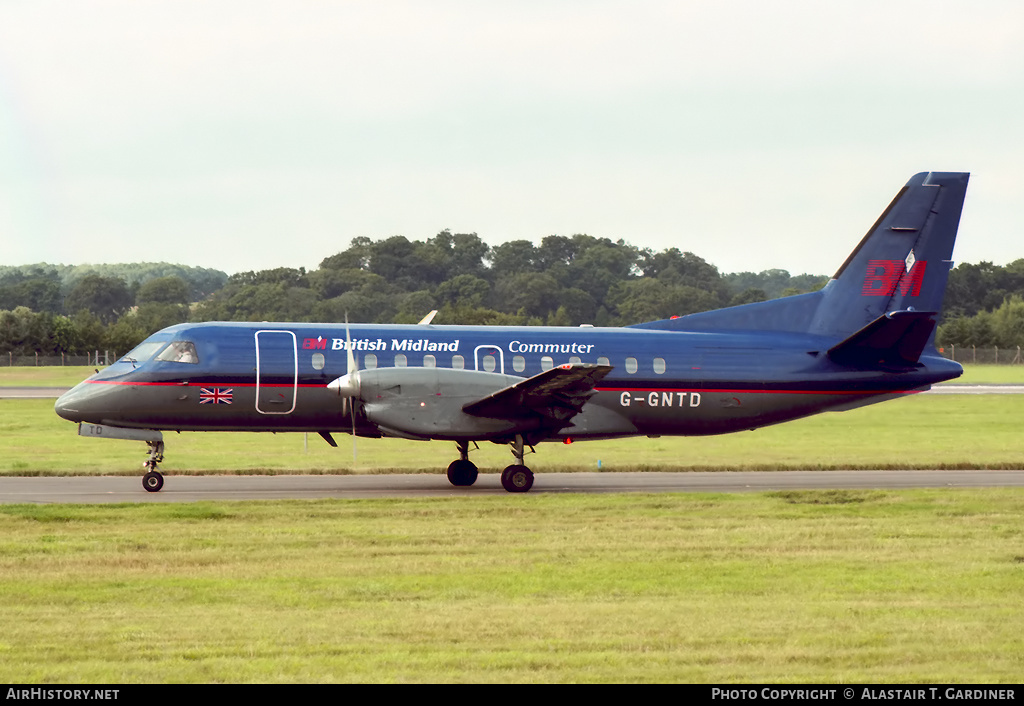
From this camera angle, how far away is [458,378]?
2247 centimetres

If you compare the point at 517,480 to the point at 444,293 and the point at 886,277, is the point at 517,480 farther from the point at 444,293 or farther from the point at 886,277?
the point at 444,293

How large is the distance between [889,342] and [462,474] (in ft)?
30.0

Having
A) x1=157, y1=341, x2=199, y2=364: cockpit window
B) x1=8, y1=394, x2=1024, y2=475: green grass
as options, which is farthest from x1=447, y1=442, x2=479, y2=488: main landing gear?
x1=157, y1=341, x2=199, y2=364: cockpit window

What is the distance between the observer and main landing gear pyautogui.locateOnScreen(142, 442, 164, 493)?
22189mm

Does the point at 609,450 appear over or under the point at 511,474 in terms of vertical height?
under

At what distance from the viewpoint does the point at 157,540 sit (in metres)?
16.3

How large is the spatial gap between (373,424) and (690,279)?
7636cm

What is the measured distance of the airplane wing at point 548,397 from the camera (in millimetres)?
21469

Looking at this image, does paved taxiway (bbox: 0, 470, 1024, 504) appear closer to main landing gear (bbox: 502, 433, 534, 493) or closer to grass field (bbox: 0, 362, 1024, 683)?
main landing gear (bbox: 502, 433, 534, 493)

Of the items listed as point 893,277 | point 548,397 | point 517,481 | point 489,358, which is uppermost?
point 893,277

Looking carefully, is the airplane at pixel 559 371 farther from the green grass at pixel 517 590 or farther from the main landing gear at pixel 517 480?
the green grass at pixel 517 590

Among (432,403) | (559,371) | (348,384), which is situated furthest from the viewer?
(432,403)

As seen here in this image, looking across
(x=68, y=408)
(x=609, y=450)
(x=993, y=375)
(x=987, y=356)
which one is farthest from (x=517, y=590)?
(x=987, y=356)

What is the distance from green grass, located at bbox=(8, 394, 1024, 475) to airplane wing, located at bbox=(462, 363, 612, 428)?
18.9ft
